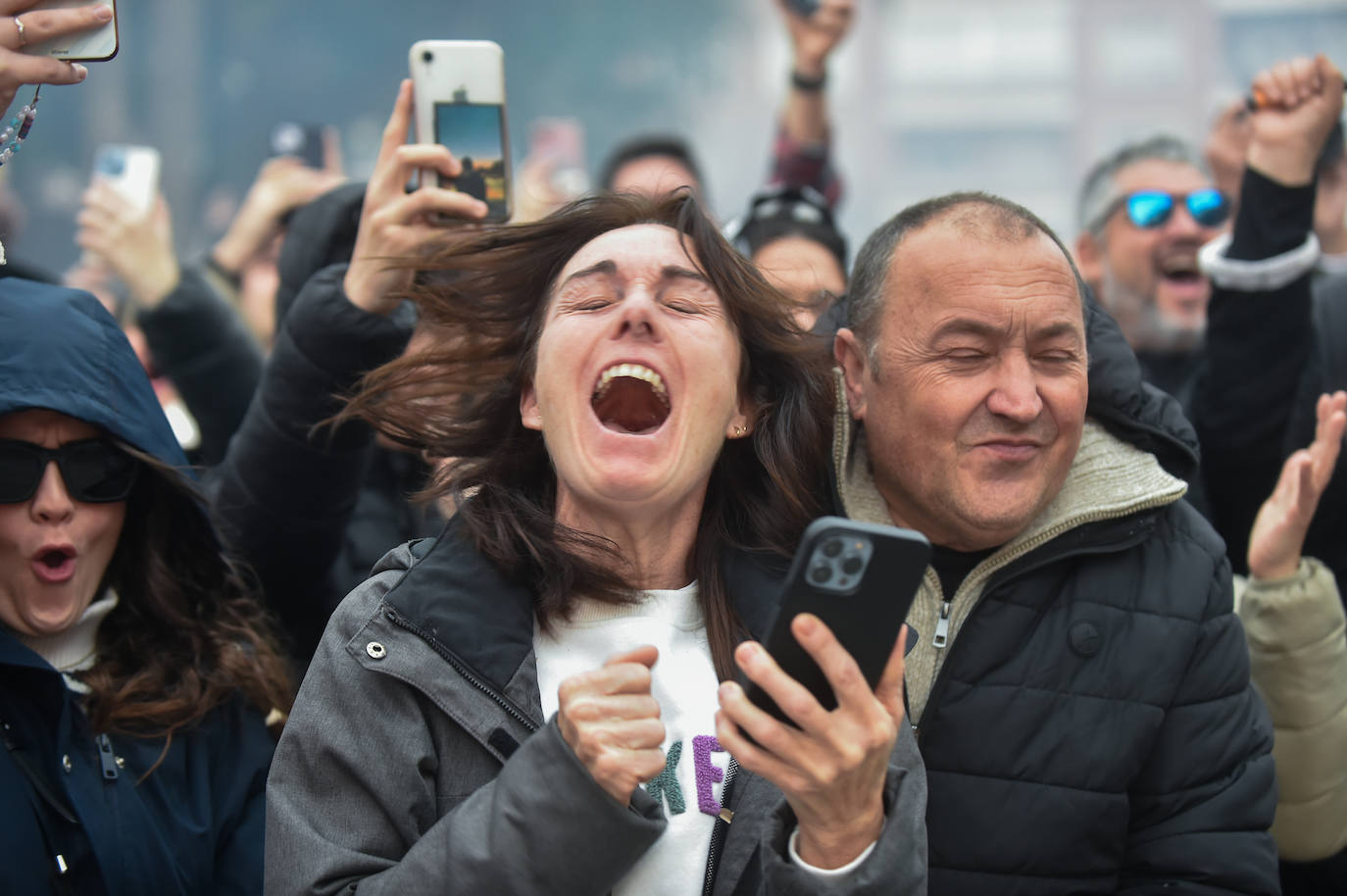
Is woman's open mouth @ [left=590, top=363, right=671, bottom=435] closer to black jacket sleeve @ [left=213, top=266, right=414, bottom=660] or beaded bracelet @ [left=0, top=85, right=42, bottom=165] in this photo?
black jacket sleeve @ [left=213, top=266, right=414, bottom=660]

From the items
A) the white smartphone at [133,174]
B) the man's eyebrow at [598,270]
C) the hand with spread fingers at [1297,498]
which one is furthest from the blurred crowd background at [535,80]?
the man's eyebrow at [598,270]

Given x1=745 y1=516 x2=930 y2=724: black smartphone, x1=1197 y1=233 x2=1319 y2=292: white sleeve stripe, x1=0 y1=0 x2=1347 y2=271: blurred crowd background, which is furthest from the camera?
x1=0 y1=0 x2=1347 y2=271: blurred crowd background

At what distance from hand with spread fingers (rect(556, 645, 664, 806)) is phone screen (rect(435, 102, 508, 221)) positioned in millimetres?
1345

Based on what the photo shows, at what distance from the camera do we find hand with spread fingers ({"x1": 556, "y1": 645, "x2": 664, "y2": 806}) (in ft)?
5.27

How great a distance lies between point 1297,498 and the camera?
256 centimetres

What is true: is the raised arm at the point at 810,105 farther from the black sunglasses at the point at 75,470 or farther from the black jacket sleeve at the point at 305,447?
the black sunglasses at the point at 75,470

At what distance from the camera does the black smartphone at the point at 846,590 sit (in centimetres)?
152

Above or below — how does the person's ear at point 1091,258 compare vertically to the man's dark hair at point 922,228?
below

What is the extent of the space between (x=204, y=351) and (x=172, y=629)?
3.98ft

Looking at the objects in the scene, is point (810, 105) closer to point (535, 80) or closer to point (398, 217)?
point (398, 217)

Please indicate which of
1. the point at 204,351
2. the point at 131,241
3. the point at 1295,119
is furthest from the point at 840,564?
the point at 131,241

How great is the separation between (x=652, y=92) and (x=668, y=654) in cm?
884

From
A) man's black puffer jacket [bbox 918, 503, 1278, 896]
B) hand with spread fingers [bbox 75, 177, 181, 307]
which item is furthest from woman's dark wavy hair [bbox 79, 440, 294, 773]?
man's black puffer jacket [bbox 918, 503, 1278, 896]

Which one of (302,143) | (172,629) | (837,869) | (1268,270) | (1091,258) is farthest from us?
(302,143)
